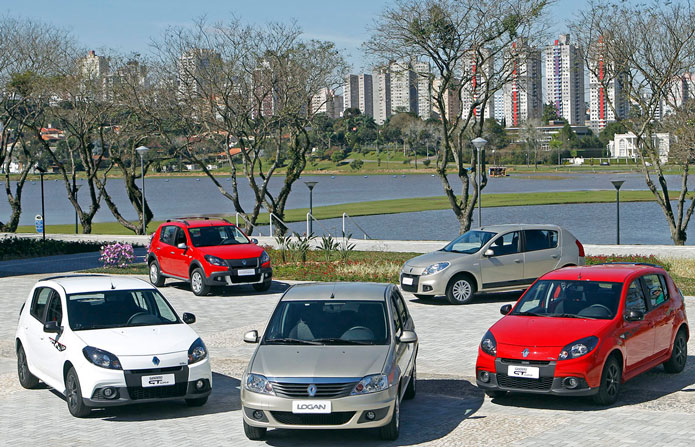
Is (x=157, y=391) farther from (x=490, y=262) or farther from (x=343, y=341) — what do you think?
(x=490, y=262)

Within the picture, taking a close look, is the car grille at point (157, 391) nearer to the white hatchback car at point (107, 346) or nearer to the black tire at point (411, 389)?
the white hatchback car at point (107, 346)

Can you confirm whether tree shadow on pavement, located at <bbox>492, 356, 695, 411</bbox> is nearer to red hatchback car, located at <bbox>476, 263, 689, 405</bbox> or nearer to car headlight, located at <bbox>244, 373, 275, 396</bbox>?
red hatchback car, located at <bbox>476, 263, 689, 405</bbox>

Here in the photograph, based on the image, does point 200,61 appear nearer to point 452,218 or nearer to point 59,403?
point 452,218

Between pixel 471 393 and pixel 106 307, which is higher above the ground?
pixel 106 307

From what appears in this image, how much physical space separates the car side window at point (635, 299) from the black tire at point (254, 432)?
4844 millimetres

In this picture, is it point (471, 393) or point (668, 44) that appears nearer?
point (471, 393)

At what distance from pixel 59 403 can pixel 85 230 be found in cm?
3758

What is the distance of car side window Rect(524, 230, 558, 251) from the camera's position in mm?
19656

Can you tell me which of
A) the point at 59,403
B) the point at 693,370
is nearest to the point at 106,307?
the point at 59,403

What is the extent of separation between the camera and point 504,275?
19.3 m

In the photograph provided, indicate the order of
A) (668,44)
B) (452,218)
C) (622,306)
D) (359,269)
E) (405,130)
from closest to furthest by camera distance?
1. (622,306)
2. (359,269)
3. (668,44)
4. (452,218)
5. (405,130)

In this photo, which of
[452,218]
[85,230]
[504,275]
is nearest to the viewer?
[504,275]

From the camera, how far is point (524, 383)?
10.1 metres

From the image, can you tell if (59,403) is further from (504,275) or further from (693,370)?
(504,275)
